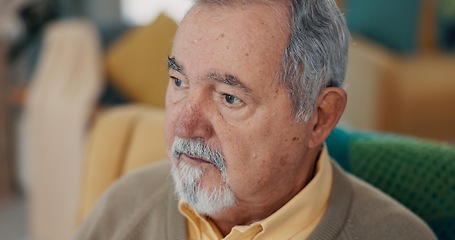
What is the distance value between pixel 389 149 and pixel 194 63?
1.79ft

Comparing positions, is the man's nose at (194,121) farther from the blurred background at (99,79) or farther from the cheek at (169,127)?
the blurred background at (99,79)


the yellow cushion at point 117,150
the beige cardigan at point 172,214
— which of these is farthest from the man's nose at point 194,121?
the yellow cushion at point 117,150

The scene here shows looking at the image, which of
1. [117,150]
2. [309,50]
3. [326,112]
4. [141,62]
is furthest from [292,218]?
[141,62]

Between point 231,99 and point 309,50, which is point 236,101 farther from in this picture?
point 309,50

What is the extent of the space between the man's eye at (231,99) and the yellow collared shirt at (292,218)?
22 cm

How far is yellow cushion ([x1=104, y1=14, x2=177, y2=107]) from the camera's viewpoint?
11.5ft

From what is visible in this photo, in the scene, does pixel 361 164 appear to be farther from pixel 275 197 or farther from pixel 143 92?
pixel 143 92

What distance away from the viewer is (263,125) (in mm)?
1377

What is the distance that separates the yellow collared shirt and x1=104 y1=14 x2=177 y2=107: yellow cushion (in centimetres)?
194

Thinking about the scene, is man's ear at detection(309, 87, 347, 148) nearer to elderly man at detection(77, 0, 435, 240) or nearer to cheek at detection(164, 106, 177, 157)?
elderly man at detection(77, 0, 435, 240)

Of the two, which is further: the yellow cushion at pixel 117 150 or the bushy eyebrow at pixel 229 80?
the yellow cushion at pixel 117 150

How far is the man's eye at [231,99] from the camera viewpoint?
1.38m

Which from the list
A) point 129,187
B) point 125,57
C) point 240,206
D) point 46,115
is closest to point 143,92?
point 125,57

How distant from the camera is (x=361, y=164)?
1742 mm
